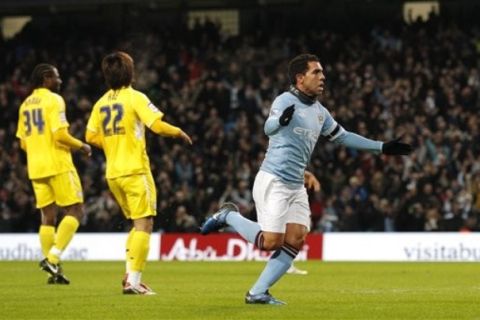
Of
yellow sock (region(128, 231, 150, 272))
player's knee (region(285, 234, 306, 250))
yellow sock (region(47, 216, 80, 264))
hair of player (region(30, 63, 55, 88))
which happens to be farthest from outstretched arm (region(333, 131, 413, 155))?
hair of player (region(30, 63, 55, 88))

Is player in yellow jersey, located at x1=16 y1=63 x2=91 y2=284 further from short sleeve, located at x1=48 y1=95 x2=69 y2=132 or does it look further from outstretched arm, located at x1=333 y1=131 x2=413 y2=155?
outstretched arm, located at x1=333 y1=131 x2=413 y2=155

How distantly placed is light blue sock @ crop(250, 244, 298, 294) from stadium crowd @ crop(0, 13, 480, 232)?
15696 mm

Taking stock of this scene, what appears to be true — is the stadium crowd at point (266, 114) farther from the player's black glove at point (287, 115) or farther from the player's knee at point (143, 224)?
the player's black glove at point (287, 115)

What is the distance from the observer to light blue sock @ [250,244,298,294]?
11273 millimetres

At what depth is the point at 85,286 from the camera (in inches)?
597

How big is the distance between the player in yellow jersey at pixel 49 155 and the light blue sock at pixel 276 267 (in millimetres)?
5064

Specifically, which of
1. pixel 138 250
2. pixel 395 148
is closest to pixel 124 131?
pixel 138 250

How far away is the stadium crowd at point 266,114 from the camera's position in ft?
90.6

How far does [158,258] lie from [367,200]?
4912 millimetres

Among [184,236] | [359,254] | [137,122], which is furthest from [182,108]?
[137,122]

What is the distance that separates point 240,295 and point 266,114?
58.7 ft

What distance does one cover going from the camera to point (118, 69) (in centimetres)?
1323

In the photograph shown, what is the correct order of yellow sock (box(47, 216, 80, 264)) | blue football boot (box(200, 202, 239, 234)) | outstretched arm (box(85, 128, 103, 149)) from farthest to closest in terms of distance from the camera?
yellow sock (box(47, 216, 80, 264)), outstretched arm (box(85, 128, 103, 149)), blue football boot (box(200, 202, 239, 234))

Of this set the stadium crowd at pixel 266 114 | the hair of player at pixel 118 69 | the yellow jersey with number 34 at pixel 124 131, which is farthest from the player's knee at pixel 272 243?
the stadium crowd at pixel 266 114
